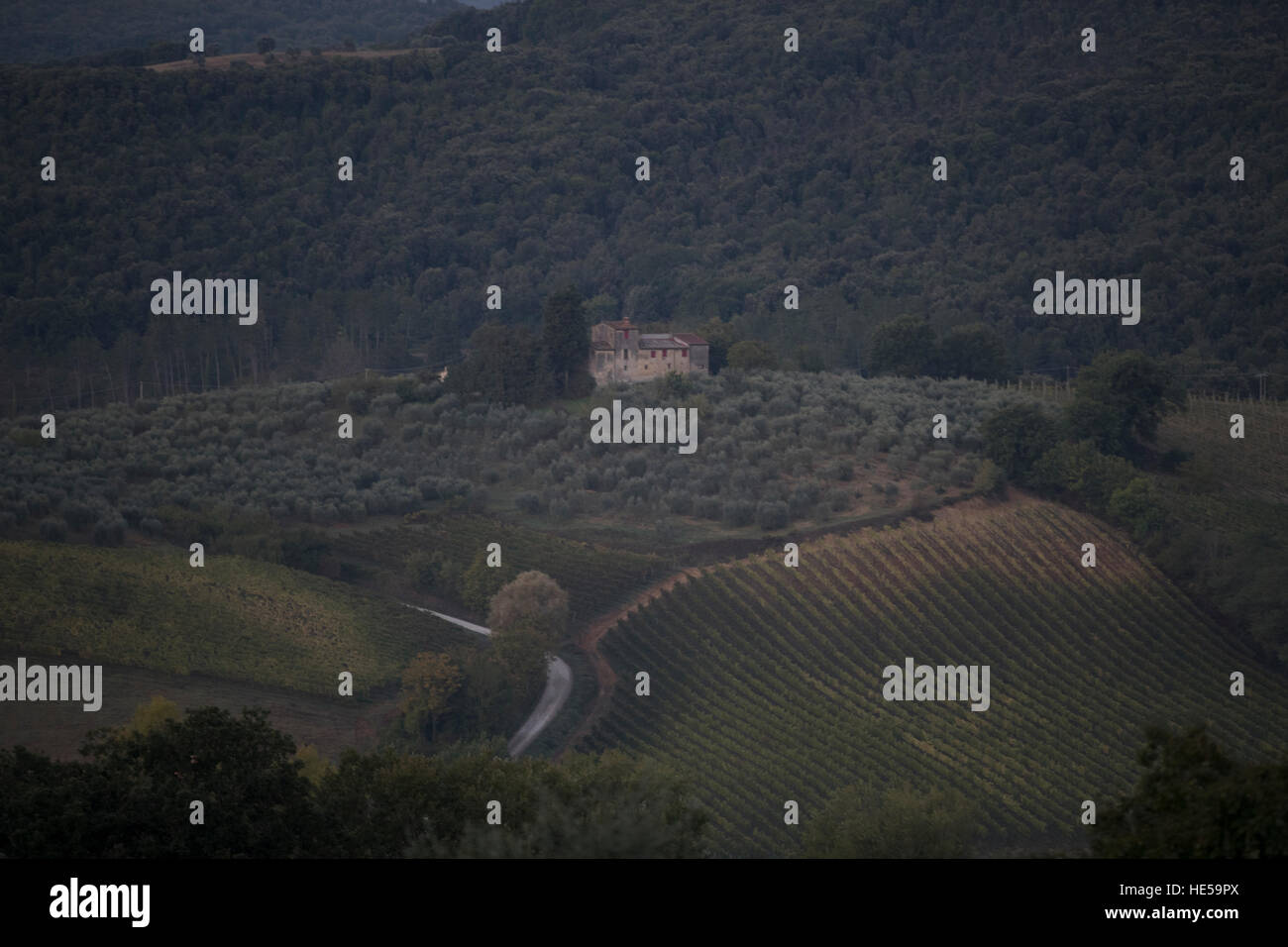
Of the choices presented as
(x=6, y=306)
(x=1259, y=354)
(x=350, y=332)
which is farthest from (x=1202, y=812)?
(x=6, y=306)

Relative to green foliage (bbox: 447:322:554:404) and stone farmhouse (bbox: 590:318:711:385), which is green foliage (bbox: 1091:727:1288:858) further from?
stone farmhouse (bbox: 590:318:711:385)

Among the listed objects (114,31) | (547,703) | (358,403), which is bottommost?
(547,703)

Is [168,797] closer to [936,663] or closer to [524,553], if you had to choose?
[936,663]

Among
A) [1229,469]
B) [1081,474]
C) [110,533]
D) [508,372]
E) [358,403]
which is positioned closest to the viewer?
[110,533]

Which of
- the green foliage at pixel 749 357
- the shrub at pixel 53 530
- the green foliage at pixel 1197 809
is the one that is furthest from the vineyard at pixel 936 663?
the green foliage at pixel 749 357

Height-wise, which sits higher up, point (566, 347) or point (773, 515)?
point (566, 347)

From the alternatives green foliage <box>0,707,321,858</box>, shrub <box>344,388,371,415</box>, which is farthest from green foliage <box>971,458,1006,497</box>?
green foliage <box>0,707,321,858</box>

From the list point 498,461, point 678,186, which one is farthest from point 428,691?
point 678,186
